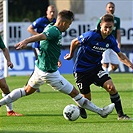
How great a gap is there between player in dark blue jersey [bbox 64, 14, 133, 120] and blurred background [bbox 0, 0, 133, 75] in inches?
484

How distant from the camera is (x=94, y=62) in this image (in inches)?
484

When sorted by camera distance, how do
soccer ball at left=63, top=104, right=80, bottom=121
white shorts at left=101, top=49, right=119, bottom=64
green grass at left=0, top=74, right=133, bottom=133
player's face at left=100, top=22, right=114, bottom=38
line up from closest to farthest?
green grass at left=0, top=74, right=133, bottom=133 < soccer ball at left=63, top=104, right=80, bottom=121 < player's face at left=100, top=22, right=114, bottom=38 < white shorts at left=101, top=49, right=119, bottom=64

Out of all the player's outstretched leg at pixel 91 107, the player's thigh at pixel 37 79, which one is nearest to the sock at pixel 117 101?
the player's outstretched leg at pixel 91 107

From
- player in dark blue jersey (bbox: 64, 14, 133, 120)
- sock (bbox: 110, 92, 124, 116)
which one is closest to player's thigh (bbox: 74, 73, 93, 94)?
player in dark blue jersey (bbox: 64, 14, 133, 120)

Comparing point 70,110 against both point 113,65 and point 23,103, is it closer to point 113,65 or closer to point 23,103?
point 23,103

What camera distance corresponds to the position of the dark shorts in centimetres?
1220

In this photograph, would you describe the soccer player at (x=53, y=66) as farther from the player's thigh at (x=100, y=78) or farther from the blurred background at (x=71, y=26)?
the blurred background at (x=71, y=26)

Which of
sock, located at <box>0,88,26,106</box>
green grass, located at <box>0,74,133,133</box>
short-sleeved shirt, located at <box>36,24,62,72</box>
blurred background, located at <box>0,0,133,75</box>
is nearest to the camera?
green grass, located at <box>0,74,133,133</box>

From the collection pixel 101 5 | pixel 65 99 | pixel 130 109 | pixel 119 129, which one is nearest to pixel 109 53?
pixel 65 99

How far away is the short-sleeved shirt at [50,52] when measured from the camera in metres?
11.3

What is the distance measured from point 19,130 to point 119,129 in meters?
1.65

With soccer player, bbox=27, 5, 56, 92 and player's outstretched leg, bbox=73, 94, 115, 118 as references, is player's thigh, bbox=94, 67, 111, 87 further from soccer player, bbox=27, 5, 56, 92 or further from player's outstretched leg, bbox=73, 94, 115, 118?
soccer player, bbox=27, 5, 56, 92

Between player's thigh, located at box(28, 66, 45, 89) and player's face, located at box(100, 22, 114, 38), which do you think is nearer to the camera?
player's thigh, located at box(28, 66, 45, 89)

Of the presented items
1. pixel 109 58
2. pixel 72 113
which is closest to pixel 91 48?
pixel 72 113
